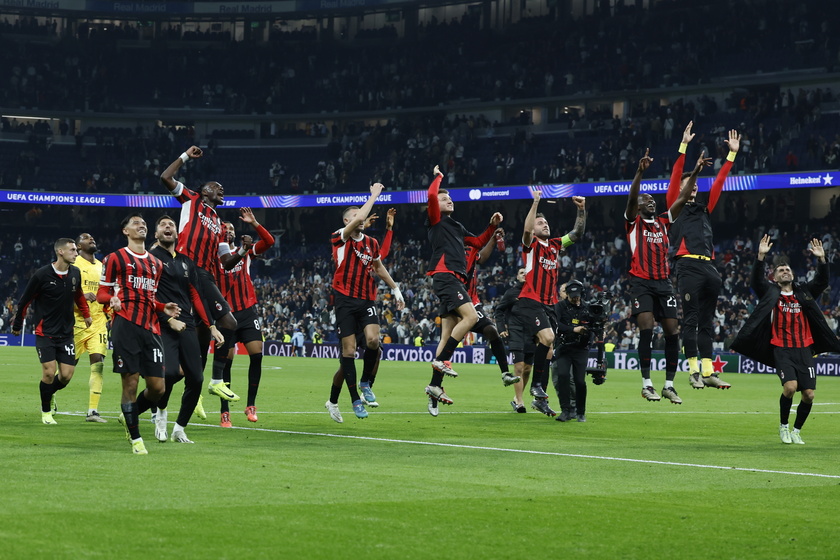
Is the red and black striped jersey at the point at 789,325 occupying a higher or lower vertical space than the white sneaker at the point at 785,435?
higher

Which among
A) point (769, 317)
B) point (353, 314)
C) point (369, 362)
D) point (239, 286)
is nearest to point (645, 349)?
point (769, 317)

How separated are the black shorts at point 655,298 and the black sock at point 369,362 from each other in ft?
12.2

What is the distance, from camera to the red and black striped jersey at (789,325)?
14.3m

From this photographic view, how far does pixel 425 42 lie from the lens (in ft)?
214

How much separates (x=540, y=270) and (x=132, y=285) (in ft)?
25.3

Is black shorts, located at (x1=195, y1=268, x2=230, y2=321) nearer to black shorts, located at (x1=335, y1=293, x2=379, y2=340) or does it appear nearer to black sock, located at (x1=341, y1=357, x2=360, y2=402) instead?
black shorts, located at (x1=335, y1=293, x2=379, y2=340)

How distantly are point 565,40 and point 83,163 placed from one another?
28512 millimetres

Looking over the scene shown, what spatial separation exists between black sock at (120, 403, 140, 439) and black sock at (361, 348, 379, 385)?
16.0 ft

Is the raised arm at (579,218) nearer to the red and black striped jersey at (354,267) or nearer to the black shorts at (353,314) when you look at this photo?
the red and black striped jersey at (354,267)

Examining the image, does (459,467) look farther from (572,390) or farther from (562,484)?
(572,390)

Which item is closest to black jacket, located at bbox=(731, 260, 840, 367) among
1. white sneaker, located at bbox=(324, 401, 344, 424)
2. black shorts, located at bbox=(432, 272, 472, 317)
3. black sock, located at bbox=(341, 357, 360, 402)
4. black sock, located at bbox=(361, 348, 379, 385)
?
black shorts, located at bbox=(432, 272, 472, 317)

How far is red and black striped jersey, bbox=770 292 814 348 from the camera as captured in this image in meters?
14.3

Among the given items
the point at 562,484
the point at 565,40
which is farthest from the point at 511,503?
the point at 565,40

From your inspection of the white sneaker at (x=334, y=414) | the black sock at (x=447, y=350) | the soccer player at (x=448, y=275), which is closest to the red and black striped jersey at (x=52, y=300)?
the white sneaker at (x=334, y=414)
